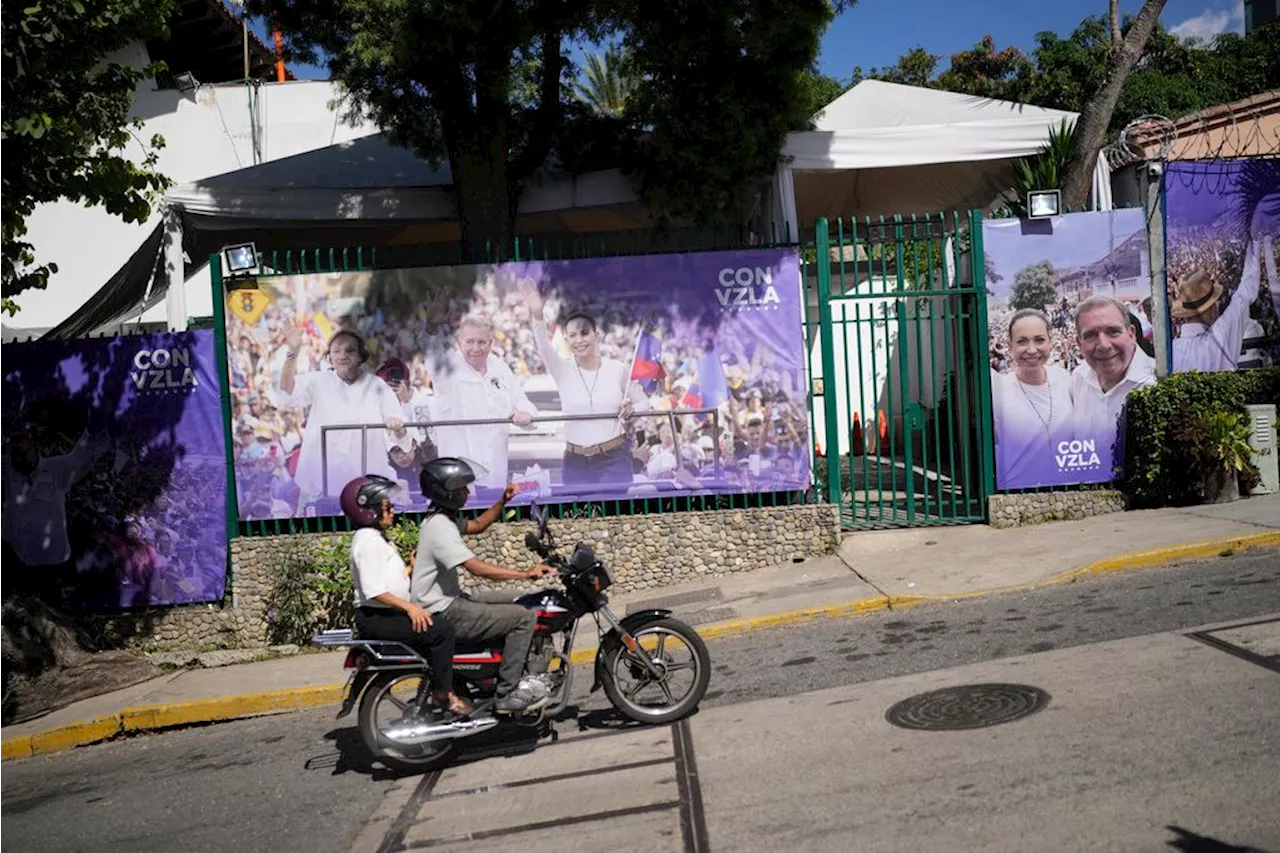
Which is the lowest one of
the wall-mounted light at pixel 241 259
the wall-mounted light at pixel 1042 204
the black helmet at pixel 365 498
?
the black helmet at pixel 365 498

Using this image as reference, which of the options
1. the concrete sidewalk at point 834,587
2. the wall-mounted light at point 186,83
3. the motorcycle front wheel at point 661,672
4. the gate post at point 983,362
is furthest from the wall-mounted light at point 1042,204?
the wall-mounted light at point 186,83

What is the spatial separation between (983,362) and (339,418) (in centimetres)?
636

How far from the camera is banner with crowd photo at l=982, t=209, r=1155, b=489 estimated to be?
11.7m

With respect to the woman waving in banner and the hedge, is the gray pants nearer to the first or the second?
the woman waving in banner

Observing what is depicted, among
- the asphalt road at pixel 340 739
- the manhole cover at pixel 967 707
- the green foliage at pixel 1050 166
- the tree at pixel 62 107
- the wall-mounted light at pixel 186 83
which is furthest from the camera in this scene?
the wall-mounted light at pixel 186 83

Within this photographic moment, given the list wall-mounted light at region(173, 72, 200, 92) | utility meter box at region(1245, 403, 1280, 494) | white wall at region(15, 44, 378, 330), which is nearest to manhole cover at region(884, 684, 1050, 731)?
utility meter box at region(1245, 403, 1280, 494)

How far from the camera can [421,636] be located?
6648mm

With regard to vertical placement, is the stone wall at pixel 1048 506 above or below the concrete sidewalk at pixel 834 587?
above

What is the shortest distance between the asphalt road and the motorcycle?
356 millimetres

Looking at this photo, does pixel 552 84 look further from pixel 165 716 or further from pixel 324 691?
pixel 165 716

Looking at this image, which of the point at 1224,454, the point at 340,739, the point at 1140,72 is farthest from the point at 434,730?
the point at 1140,72

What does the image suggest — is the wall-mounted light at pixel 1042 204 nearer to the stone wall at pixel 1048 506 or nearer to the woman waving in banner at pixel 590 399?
the stone wall at pixel 1048 506

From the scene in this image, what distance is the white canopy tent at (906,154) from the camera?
41.5 feet

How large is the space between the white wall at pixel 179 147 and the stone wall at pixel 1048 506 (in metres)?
16.7
